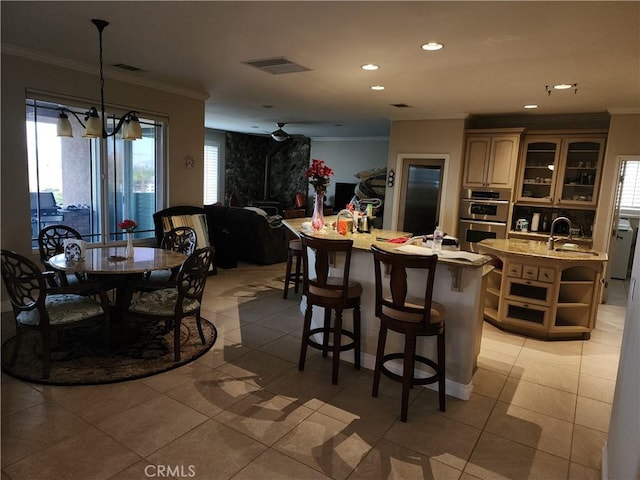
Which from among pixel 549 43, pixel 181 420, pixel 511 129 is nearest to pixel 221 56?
pixel 549 43

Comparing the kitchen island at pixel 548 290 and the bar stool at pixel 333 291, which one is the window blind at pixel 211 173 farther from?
the bar stool at pixel 333 291

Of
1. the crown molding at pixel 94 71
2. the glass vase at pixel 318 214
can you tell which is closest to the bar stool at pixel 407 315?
the glass vase at pixel 318 214

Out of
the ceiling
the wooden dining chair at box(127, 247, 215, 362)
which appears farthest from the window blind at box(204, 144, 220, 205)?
the wooden dining chair at box(127, 247, 215, 362)

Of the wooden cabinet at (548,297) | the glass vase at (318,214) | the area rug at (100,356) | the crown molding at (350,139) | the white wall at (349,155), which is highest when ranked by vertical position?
the crown molding at (350,139)

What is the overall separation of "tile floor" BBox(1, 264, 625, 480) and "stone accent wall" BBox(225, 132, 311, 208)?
8159 mm

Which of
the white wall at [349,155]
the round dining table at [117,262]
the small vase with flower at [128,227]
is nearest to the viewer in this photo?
the round dining table at [117,262]

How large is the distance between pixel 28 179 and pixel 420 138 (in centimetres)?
529

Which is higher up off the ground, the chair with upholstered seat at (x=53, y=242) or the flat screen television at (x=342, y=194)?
the flat screen television at (x=342, y=194)

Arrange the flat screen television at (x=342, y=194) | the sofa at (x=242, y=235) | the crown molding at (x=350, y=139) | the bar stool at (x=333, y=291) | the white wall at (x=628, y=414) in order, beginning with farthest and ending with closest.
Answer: the flat screen television at (x=342, y=194), the crown molding at (x=350, y=139), the sofa at (x=242, y=235), the bar stool at (x=333, y=291), the white wall at (x=628, y=414)

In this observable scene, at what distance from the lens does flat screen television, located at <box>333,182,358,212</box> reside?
1099 centimetres

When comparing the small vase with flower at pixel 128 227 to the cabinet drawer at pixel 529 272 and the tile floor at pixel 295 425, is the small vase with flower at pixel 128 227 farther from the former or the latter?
the cabinet drawer at pixel 529 272

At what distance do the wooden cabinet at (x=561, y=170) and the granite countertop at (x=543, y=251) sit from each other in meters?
1.77

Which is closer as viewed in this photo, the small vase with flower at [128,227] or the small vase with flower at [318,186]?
the small vase with flower at [128,227]

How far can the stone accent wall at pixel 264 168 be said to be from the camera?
11.1 meters
